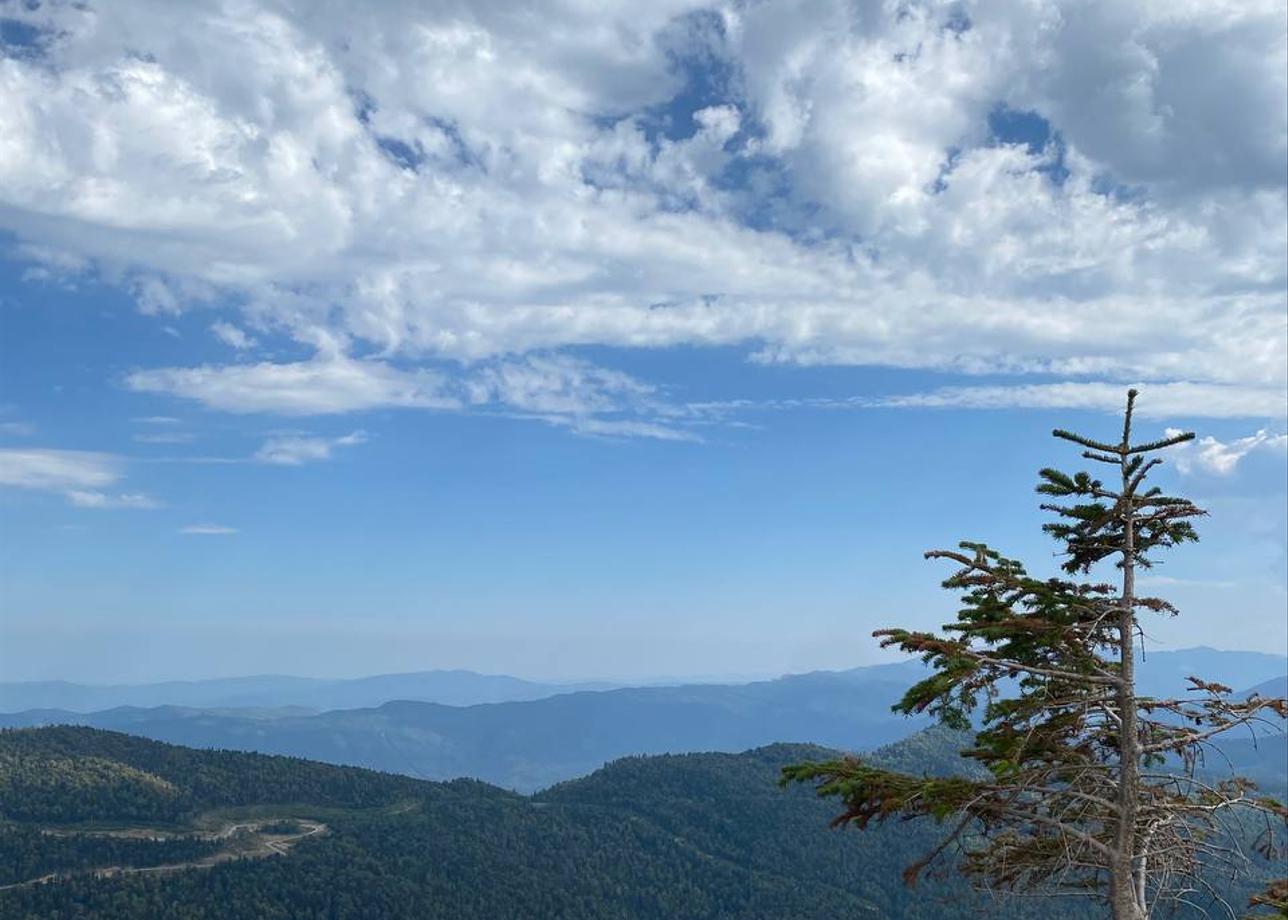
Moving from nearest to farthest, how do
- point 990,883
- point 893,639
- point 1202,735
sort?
point 1202,735, point 893,639, point 990,883

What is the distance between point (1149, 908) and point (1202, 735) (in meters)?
4.94

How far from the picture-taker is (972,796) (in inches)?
851

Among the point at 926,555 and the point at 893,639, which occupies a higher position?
the point at 926,555

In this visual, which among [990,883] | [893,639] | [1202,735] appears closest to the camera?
[1202,735]

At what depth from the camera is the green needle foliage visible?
21312 millimetres

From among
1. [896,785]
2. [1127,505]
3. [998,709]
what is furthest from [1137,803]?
[1127,505]

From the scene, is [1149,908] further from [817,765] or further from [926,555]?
[926,555]

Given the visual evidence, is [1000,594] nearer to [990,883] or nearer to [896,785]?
[896,785]

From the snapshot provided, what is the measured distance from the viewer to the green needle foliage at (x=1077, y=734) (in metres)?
21.3

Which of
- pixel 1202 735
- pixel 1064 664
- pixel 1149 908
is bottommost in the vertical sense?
pixel 1149 908

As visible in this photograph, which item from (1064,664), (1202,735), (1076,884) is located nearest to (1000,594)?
(1064,664)

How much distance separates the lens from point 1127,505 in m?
21.8

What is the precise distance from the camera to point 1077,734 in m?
23.3

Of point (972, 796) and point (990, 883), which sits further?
point (990, 883)
